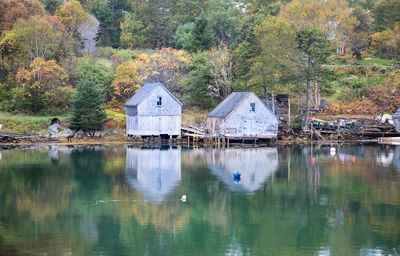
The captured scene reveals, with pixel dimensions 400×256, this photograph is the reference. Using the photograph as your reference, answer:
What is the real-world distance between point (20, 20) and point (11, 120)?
1618 centimetres

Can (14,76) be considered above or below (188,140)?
above

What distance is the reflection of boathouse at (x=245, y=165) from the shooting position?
40.8m

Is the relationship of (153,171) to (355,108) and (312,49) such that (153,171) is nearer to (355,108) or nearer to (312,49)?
(312,49)

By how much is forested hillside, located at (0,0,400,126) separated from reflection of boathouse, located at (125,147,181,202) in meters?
13.0

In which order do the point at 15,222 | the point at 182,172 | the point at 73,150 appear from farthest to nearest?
the point at 73,150
the point at 182,172
the point at 15,222

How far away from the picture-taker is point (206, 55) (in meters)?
79.2

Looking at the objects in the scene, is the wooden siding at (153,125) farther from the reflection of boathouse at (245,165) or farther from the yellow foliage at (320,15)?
the yellow foliage at (320,15)

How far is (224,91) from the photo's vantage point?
78.0 meters

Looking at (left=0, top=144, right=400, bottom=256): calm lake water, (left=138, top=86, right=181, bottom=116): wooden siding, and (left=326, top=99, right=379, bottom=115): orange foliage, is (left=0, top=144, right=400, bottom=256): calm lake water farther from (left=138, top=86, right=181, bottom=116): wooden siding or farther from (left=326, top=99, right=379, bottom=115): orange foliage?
(left=326, top=99, right=379, bottom=115): orange foliage

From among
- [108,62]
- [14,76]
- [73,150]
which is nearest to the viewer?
[73,150]

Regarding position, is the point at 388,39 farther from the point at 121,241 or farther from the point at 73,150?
the point at 121,241

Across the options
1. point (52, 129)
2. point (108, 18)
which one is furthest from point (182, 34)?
point (52, 129)

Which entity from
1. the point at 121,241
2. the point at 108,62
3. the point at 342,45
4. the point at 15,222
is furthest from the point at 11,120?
the point at 342,45

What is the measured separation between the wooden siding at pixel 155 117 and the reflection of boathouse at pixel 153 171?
6.61 metres
